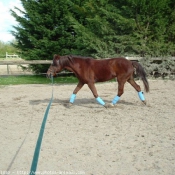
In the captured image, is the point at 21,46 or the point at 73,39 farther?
the point at 21,46

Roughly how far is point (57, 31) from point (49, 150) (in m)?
11.5

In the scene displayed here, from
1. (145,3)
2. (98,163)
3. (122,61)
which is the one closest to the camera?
(98,163)

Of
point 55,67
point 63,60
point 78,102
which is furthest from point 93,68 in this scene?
point 78,102

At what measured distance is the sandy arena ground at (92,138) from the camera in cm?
336

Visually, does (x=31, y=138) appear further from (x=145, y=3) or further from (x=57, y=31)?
(x=57, y=31)

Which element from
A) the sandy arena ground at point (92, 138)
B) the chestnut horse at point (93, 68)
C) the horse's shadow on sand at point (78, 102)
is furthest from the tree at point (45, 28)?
the chestnut horse at point (93, 68)

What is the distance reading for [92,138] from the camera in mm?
4406

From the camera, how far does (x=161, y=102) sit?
7.39 m

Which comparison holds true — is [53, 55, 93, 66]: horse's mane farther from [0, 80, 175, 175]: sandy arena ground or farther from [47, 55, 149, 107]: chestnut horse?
[0, 80, 175, 175]: sandy arena ground

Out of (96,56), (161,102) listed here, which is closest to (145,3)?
(96,56)

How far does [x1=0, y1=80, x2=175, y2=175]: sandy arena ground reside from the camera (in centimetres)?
336

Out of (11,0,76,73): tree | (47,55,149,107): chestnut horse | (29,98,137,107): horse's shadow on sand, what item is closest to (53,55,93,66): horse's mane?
(47,55,149,107): chestnut horse

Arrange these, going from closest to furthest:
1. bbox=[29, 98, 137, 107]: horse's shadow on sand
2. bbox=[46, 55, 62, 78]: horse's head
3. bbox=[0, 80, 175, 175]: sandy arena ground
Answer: bbox=[0, 80, 175, 175]: sandy arena ground < bbox=[46, 55, 62, 78]: horse's head < bbox=[29, 98, 137, 107]: horse's shadow on sand

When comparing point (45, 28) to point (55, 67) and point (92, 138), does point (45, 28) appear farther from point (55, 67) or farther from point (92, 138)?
point (92, 138)
